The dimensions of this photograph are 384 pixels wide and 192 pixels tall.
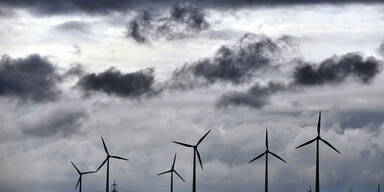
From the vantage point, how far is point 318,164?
168500 mm

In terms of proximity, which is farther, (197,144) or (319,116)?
(197,144)

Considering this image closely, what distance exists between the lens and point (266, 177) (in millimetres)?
188375

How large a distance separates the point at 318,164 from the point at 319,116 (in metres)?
14.4

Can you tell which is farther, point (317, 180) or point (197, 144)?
point (197, 144)

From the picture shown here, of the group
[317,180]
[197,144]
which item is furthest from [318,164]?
[197,144]

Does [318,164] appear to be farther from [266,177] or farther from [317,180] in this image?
[266,177]

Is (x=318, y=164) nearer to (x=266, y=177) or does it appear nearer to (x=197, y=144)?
(x=266, y=177)

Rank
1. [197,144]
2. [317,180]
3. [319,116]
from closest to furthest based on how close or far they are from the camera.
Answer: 1. [317,180]
2. [319,116]
3. [197,144]

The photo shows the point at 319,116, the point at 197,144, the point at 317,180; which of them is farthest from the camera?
the point at 197,144

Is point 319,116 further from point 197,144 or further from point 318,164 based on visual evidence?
point 197,144

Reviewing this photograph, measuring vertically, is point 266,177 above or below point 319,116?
below

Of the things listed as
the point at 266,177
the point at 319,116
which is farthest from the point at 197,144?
the point at 319,116

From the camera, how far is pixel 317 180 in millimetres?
166250

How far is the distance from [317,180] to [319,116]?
18.4m
